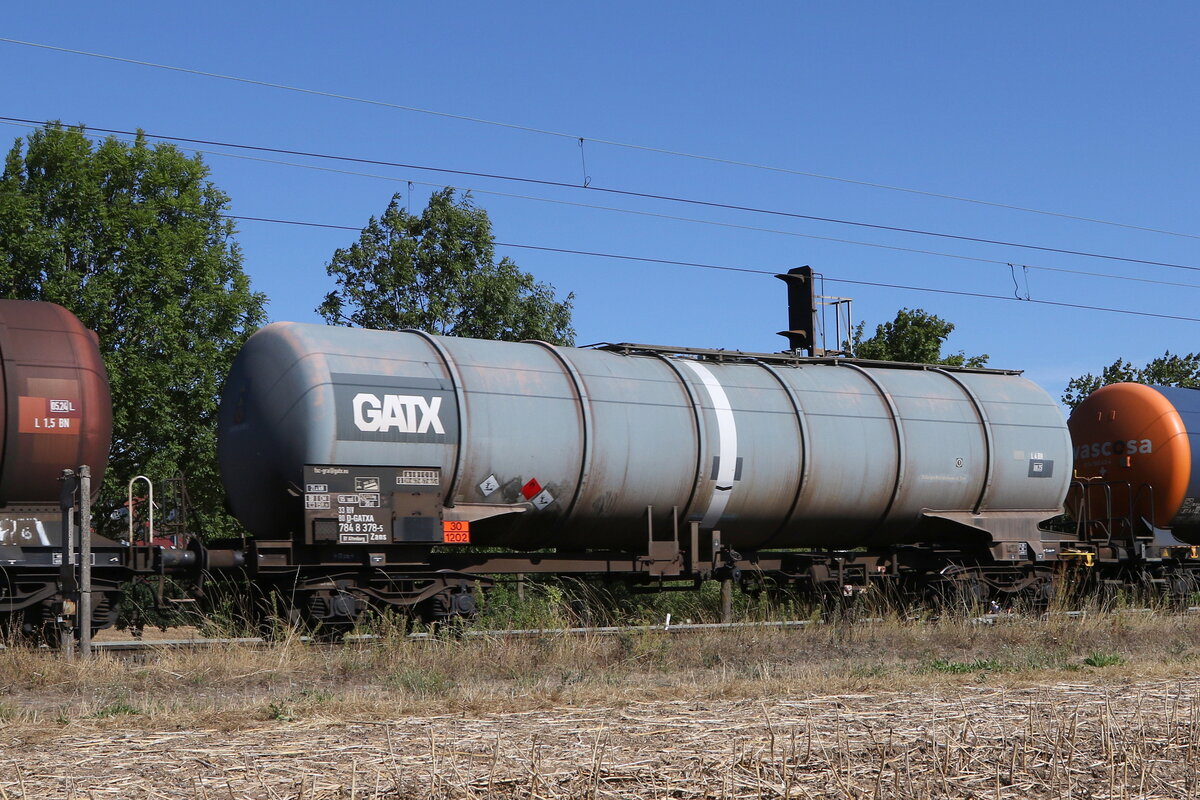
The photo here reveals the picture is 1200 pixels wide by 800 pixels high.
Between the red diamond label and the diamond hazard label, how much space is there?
63mm

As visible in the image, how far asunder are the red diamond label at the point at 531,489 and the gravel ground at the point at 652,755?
6154 millimetres

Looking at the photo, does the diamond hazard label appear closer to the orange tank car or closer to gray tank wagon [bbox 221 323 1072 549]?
gray tank wagon [bbox 221 323 1072 549]

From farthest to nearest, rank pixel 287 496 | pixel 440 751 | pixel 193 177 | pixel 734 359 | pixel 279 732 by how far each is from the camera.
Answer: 1. pixel 193 177
2. pixel 734 359
3. pixel 287 496
4. pixel 279 732
5. pixel 440 751

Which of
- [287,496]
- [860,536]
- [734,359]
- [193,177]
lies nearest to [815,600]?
[860,536]

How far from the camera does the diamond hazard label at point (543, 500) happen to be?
1441 centimetres

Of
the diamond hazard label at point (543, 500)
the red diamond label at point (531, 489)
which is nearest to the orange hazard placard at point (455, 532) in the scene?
the red diamond label at point (531, 489)

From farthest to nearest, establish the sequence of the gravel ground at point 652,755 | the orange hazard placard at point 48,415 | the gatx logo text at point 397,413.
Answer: the gatx logo text at point 397,413 → the orange hazard placard at point 48,415 → the gravel ground at point 652,755

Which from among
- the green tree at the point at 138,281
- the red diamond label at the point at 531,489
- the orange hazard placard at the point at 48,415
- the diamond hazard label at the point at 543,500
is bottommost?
the diamond hazard label at the point at 543,500

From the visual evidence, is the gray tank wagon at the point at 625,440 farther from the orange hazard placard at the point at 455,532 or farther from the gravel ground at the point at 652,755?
the gravel ground at the point at 652,755

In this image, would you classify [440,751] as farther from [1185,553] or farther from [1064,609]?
[1185,553]

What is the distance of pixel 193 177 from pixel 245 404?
60.0 ft

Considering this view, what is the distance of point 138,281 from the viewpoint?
27.0 m

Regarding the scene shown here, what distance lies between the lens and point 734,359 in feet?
56.7

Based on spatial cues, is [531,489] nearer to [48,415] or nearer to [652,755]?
[48,415]
